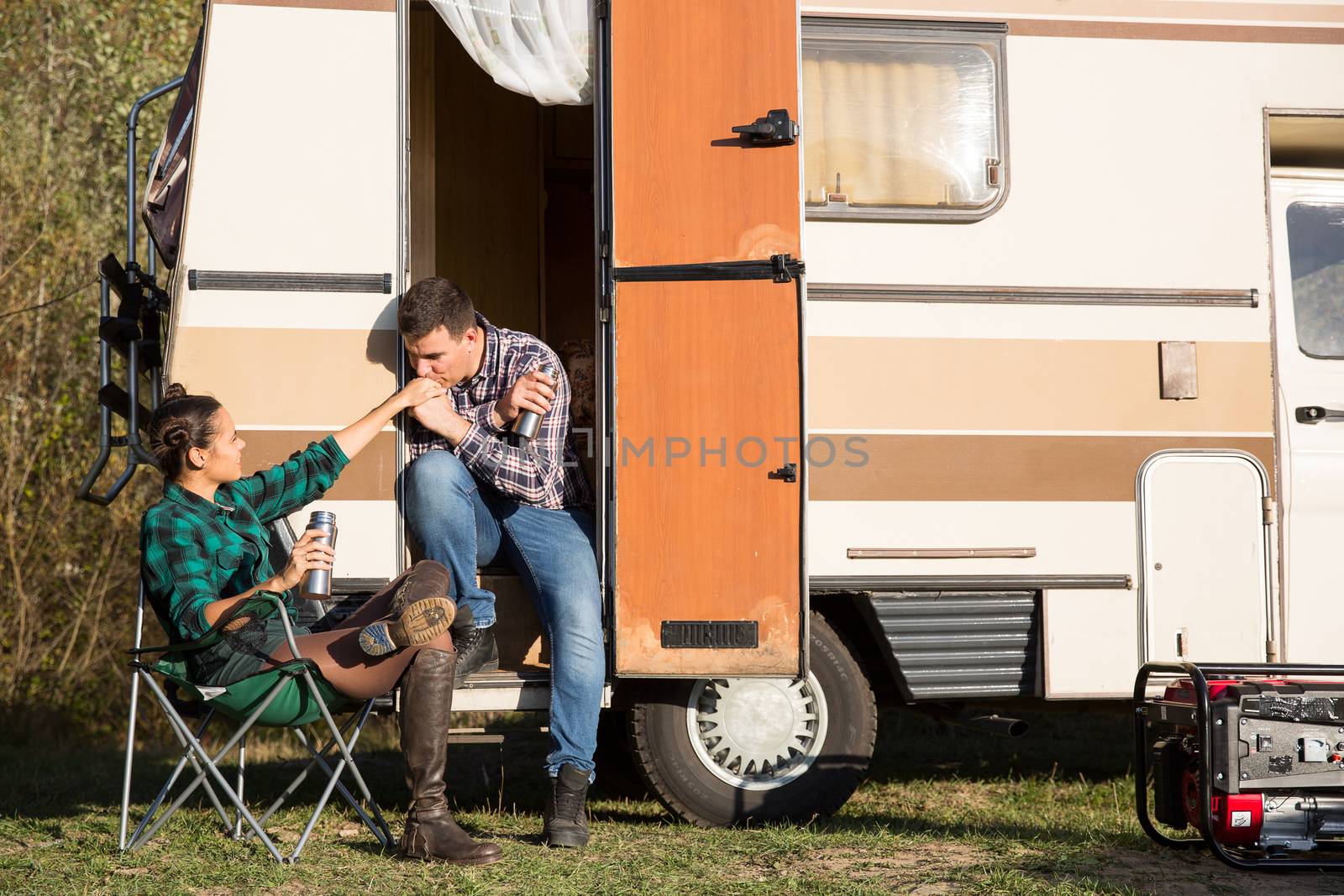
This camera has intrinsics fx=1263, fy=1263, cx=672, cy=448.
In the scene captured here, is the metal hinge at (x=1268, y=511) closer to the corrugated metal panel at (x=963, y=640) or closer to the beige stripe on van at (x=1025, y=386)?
the beige stripe on van at (x=1025, y=386)

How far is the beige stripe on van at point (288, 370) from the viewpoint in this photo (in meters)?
4.01

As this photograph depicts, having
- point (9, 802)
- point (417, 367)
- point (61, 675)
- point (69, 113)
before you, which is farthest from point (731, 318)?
point (69, 113)

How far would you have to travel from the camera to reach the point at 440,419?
13.1ft

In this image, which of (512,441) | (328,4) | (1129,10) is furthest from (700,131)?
(1129,10)

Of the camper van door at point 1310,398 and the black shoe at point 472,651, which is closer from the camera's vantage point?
the black shoe at point 472,651

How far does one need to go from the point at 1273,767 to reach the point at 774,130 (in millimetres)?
2358

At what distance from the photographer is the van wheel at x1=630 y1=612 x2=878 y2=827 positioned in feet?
13.8

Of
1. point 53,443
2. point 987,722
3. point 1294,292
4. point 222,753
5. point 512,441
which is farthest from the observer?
point 53,443

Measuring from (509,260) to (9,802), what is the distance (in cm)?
307

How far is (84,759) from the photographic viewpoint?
6.40 meters

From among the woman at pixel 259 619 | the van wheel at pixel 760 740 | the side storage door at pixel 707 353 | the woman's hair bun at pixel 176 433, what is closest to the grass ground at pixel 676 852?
the van wheel at pixel 760 740

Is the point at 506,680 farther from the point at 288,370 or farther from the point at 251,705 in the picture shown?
the point at 288,370

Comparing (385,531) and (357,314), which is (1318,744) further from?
(357,314)

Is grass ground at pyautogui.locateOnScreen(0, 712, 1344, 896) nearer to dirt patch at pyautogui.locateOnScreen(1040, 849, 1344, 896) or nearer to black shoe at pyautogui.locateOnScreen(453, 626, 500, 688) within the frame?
dirt patch at pyautogui.locateOnScreen(1040, 849, 1344, 896)
